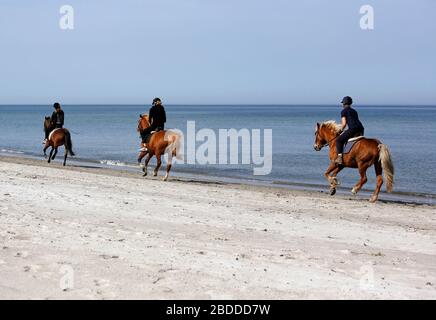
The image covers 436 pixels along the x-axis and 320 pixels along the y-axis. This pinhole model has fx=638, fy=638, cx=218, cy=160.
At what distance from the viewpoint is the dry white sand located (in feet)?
23.6

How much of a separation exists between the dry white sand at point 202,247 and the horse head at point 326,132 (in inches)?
105

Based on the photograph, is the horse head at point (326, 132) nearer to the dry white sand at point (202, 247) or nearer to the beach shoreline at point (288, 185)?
the beach shoreline at point (288, 185)

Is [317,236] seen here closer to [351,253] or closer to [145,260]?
[351,253]

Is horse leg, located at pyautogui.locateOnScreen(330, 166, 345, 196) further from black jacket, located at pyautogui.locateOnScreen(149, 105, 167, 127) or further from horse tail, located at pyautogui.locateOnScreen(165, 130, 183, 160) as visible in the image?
black jacket, located at pyautogui.locateOnScreen(149, 105, 167, 127)

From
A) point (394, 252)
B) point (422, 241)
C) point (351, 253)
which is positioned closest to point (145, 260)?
point (351, 253)

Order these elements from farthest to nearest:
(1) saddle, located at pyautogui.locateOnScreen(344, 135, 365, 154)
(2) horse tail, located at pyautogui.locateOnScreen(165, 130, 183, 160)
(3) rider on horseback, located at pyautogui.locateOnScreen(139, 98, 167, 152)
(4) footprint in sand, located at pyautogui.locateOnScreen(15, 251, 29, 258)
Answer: (3) rider on horseback, located at pyautogui.locateOnScreen(139, 98, 167, 152) < (2) horse tail, located at pyautogui.locateOnScreen(165, 130, 183, 160) < (1) saddle, located at pyautogui.locateOnScreen(344, 135, 365, 154) < (4) footprint in sand, located at pyautogui.locateOnScreen(15, 251, 29, 258)

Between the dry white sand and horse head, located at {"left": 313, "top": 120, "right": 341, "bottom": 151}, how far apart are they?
2.67m

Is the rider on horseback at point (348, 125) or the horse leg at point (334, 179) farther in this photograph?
the horse leg at point (334, 179)

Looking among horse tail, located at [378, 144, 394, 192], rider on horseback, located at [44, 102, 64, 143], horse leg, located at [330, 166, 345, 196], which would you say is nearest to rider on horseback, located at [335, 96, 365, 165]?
horse leg, located at [330, 166, 345, 196]

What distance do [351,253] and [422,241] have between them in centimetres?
212


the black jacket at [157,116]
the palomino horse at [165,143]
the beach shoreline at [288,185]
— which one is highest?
the black jacket at [157,116]

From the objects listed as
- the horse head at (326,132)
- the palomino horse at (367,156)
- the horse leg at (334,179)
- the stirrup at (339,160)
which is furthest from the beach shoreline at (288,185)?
the horse head at (326,132)

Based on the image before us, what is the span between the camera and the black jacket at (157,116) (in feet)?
65.0
